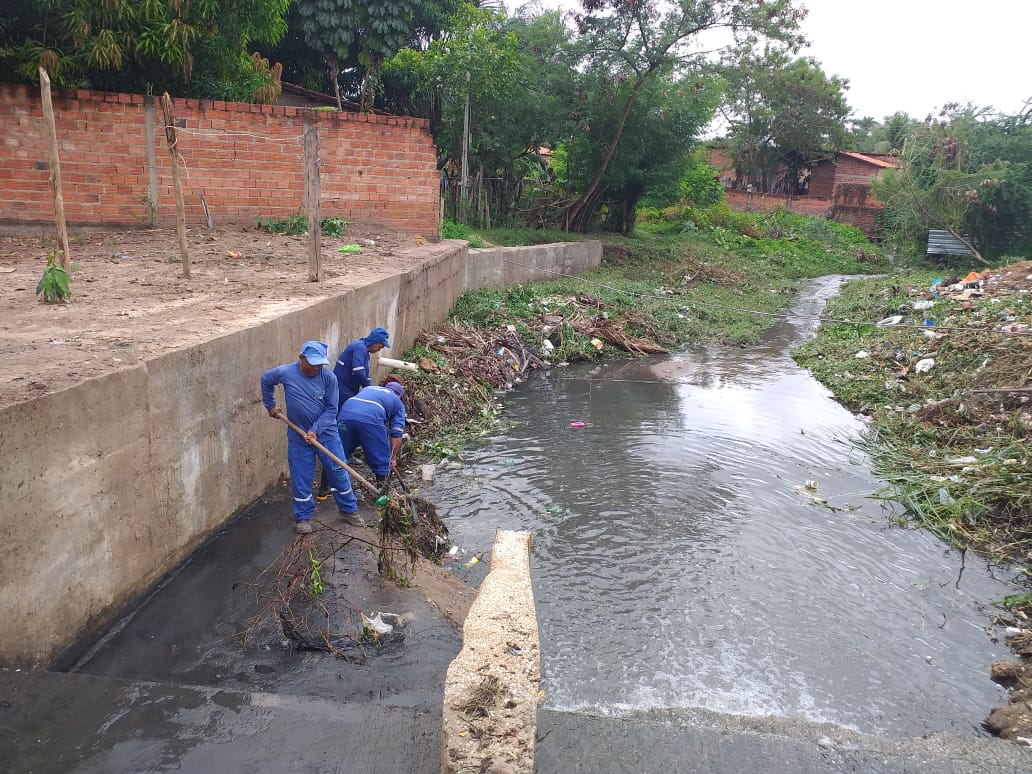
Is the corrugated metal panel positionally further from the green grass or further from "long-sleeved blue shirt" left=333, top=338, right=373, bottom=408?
"long-sleeved blue shirt" left=333, top=338, right=373, bottom=408

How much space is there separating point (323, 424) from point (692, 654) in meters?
2.97

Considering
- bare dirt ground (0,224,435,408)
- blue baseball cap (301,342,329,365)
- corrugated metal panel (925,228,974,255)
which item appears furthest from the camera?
corrugated metal panel (925,228,974,255)

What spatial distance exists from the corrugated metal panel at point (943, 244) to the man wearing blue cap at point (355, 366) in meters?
20.5

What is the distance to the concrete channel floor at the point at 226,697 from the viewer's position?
8.91 feet

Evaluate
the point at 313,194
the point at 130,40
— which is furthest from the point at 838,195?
the point at 313,194

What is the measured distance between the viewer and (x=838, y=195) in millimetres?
31547

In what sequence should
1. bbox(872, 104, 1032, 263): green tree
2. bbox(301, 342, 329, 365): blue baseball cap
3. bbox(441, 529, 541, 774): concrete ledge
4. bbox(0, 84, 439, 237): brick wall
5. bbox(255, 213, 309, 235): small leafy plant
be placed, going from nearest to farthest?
bbox(441, 529, 541, 774): concrete ledge
bbox(301, 342, 329, 365): blue baseball cap
bbox(0, 84, 439, 237): brick wall
bbox(255, 213, 309, 235): small leafy plant
bbox(872, 104, 1032, 263): green tree

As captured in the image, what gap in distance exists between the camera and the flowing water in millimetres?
4172

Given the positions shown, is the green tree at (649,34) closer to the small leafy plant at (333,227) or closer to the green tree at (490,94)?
the green tree at (490,94)

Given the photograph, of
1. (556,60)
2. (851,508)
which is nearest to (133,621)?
(851,508)

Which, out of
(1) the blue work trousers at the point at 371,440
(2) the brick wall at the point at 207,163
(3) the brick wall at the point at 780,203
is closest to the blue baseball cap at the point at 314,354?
(1) the blue work trousers at the point at 371,440

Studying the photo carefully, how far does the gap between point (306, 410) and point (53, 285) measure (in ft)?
8.80

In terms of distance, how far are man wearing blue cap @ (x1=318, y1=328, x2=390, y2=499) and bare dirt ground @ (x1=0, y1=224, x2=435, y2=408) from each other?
67 cm

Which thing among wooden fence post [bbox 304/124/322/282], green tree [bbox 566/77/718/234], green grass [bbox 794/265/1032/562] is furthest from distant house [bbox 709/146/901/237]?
wooden fence post [bbox 304/124/322/282]
